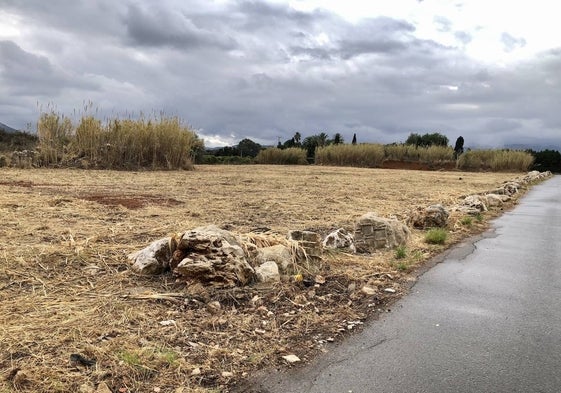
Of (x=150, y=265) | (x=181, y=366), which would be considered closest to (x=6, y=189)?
(x=150, y=265)

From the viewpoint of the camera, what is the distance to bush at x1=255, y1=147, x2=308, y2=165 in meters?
42.8

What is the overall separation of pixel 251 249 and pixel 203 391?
2.33m

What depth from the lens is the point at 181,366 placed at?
2.86 metres

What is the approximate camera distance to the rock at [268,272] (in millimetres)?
4430

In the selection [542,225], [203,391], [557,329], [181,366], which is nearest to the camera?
[203,391]

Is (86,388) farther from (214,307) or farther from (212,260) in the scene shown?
(212,260)

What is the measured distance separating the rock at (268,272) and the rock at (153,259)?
2.87ft

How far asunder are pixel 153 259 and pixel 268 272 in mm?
1084

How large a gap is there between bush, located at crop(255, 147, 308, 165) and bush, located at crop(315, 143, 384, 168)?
265 cm

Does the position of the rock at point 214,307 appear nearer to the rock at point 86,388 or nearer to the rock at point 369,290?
the rock at point 86,388

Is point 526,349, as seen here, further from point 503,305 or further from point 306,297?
point 306,297

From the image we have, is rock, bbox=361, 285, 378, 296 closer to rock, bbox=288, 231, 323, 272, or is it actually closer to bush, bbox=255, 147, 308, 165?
rock, bbox=288, 231, 323, 272

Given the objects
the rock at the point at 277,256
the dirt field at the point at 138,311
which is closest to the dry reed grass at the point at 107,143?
the dirt field at the point at 138,311

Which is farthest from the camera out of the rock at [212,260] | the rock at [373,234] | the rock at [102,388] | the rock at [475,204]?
the rock at [475,204]
